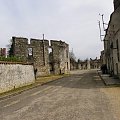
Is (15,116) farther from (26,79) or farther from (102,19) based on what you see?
(102,19)

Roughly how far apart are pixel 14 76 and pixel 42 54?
76.0 feet

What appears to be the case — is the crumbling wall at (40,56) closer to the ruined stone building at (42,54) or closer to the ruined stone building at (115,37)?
the ruined stone building at (42,54)

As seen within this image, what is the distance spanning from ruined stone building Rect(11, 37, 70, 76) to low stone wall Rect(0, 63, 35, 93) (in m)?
8.89

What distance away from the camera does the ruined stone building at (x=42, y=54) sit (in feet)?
146

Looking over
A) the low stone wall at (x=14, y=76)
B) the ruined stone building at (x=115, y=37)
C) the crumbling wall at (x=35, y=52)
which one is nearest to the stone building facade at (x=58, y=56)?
the crumbling wall at (x=35, y=52)

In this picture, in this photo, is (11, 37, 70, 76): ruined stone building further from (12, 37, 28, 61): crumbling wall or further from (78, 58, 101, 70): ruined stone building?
(78, 58, 101, 70): ruined stone building

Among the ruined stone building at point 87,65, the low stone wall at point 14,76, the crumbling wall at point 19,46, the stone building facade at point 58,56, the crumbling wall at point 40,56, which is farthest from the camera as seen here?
the ruined stone building at point 87,65

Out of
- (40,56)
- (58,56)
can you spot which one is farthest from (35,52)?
(58,56)

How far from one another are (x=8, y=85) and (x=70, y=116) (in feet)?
46.4

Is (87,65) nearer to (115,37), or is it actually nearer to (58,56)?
(58,56)

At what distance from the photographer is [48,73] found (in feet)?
165

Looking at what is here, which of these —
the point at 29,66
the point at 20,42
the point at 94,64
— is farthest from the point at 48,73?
the point at 94,64

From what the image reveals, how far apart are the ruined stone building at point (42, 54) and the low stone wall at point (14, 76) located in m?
8.89

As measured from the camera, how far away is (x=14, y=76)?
25266 millimetres
